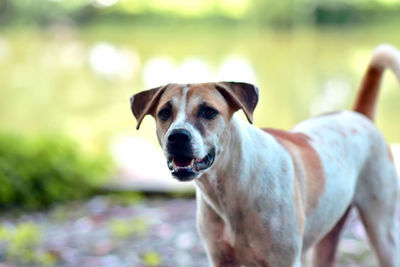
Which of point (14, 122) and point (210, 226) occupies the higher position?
point (210, 226)

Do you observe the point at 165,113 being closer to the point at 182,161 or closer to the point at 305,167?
the point at 182,161

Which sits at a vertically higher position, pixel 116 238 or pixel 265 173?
pixel 265 173

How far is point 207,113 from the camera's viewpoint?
8.05 ft

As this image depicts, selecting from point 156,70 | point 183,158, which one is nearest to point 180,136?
point 183,158

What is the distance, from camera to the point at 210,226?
2762 mm

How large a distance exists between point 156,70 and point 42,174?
345 inches

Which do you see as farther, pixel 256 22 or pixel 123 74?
pixel 256 22

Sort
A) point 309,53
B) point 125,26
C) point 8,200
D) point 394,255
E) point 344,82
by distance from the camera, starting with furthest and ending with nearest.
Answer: point 125,26
point 309,53
point 344,82
point 8,200
point 394,255

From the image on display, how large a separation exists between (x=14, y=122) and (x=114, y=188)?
197 inches

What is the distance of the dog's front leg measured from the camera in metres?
2.72

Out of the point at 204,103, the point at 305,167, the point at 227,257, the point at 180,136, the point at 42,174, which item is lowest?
the point at 42,174

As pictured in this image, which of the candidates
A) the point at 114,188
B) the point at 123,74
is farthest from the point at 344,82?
the point at 114,188

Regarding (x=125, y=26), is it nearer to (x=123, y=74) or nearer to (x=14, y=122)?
(x=123, y=74)

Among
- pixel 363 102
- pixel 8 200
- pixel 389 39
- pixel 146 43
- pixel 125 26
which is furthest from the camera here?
pixel 125 26
